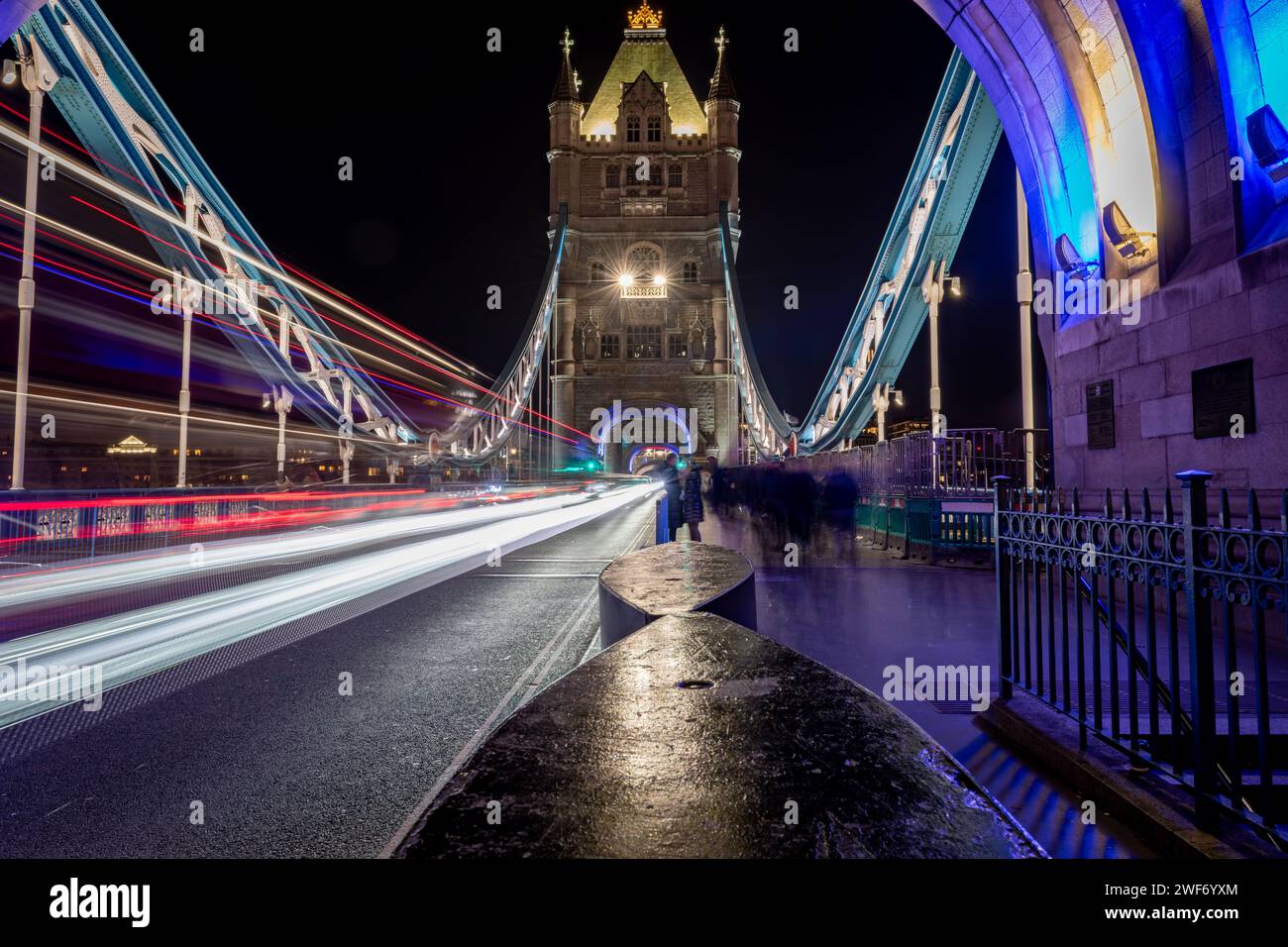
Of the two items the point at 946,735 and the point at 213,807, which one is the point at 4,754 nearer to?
the point at 213,807

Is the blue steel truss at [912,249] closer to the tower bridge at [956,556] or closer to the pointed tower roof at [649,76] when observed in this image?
the tower bridge at [956,556]

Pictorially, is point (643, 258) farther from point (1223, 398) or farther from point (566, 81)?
point (1223, 398)

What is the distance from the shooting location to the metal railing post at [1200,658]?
2.41 meters

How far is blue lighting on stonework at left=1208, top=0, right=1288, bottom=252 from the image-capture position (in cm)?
536

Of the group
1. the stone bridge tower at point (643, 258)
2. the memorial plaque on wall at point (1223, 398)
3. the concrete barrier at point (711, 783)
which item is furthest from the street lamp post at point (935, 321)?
the stone bridge tower at point (643, 258)

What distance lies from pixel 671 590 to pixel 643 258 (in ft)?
175

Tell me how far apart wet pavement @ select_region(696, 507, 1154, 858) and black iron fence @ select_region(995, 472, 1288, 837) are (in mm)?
332

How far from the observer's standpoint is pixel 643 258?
5403cm

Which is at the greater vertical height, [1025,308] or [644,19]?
[644,19]

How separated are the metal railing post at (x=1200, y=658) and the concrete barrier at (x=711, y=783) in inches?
59.2

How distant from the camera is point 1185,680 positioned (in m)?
4.20

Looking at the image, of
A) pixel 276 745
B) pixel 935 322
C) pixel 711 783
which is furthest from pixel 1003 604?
pixel 935 322
